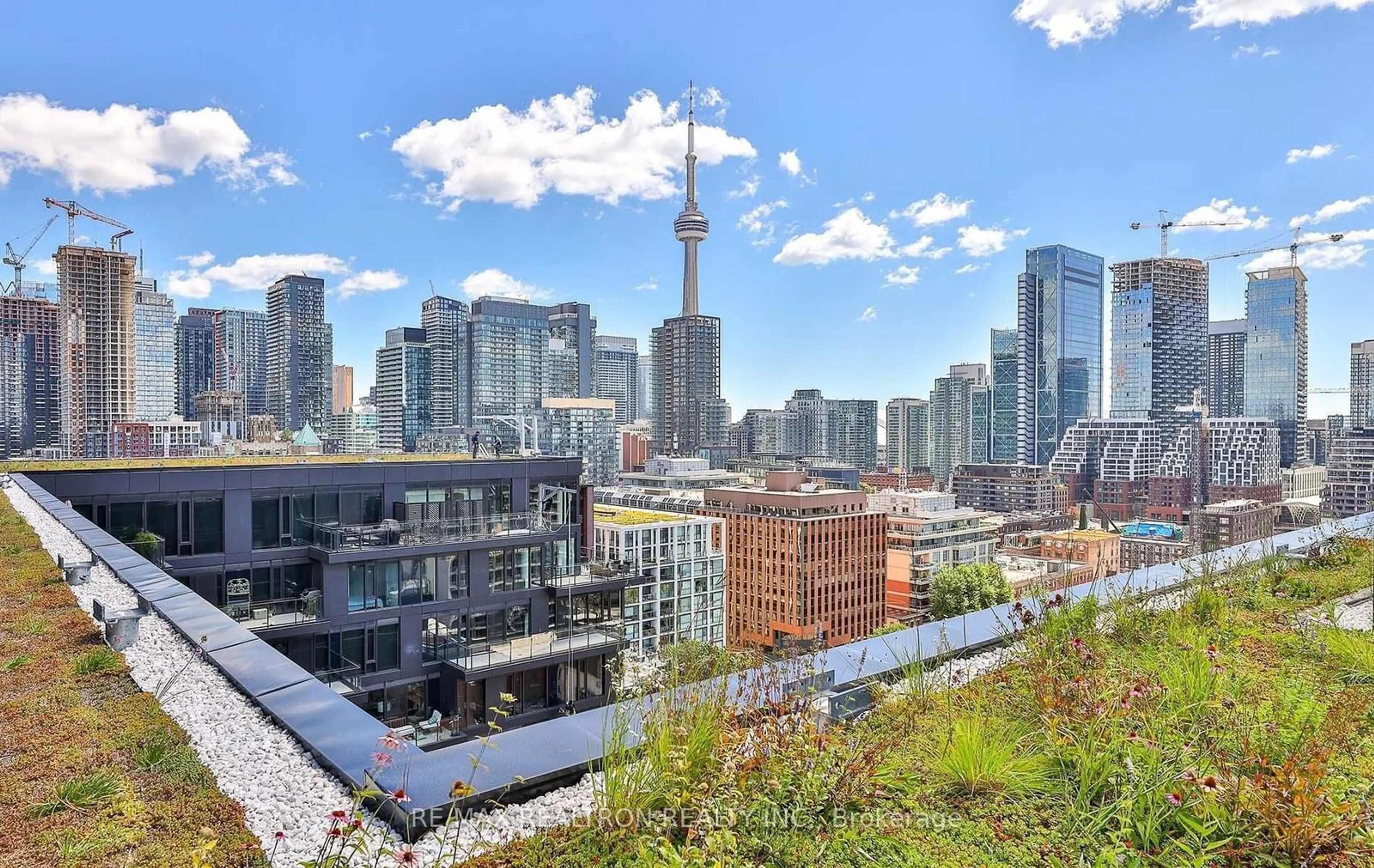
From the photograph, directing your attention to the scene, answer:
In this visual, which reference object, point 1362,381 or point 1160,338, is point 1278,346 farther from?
point 1362,381

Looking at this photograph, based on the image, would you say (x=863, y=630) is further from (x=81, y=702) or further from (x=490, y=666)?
(x=81, y=702)

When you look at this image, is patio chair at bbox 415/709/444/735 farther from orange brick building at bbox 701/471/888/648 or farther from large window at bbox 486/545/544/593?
orange brick building at bbox 701/471/888/648

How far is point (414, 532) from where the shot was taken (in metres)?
13.3

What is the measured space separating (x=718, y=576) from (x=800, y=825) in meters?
45.2

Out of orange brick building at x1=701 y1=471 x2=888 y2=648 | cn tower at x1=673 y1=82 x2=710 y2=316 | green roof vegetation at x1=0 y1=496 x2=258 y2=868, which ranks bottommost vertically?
orange brick building at x1=701 y1=471 x2=888 y2=648

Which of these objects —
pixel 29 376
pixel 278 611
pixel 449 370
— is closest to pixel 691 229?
pixel 449 370

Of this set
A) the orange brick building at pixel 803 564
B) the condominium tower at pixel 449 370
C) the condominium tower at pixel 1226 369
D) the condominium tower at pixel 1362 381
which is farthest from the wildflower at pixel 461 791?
the condominium tower at pixel 1226 369

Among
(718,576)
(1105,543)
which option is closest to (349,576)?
(718,576)

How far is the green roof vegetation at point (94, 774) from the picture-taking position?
2738 millimetres

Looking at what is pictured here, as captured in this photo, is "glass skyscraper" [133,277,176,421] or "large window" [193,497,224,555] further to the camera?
"glass skyscraper" [133,277,176,421]

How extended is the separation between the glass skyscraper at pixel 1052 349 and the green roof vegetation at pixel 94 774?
172314 mm

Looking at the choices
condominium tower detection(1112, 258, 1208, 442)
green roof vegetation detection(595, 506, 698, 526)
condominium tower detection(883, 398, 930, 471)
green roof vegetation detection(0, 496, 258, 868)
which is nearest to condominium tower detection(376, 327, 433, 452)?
condominium tower detection(883, 398, 930, 471)

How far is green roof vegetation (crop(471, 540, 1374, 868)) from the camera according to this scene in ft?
9.04

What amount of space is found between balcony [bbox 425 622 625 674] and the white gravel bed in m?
8.27
